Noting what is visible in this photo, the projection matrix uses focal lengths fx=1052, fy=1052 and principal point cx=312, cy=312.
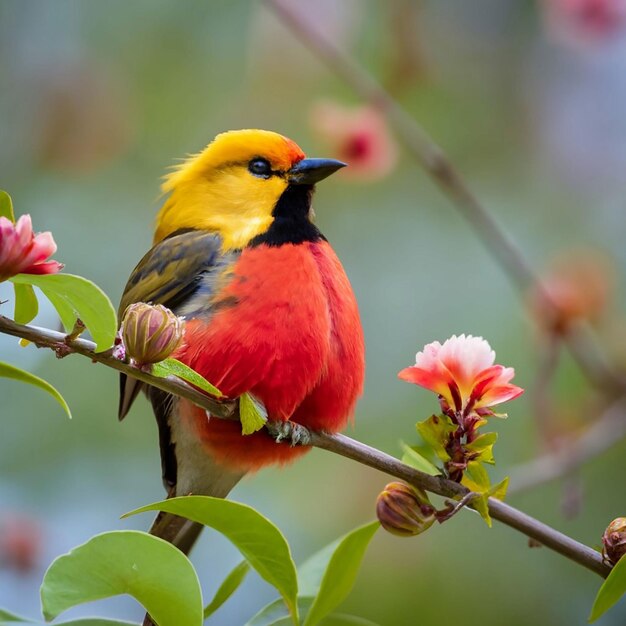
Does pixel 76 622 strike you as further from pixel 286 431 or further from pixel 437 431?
pixel 286 431

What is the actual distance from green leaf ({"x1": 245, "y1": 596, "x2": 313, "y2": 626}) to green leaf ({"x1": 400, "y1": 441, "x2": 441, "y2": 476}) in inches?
11.4

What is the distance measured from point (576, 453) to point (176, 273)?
1.11 metres

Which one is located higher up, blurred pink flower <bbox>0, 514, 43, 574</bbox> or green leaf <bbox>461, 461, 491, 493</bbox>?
green leaf <bbox>461, 461, 491, 493</bbox>

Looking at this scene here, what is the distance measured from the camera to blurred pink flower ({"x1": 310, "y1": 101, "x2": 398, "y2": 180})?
9.02 feet

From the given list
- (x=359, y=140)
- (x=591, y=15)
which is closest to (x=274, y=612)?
(x=359, y=140)

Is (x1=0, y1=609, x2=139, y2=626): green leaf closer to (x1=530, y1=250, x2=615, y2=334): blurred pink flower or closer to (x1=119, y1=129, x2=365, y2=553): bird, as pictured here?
(x1=119, y1=129, x2=365, y2=553): bird

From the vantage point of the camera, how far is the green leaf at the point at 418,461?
5.31 feet

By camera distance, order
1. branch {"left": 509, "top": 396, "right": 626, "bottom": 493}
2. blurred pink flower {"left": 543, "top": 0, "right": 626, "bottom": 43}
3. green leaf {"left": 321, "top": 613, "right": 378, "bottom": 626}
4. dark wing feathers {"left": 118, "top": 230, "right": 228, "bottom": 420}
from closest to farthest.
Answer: green leaf {"left": 321, "top": 613, "right": 378, "bottom": 626}, dark wing feathers {"left": 118, "top": 230, "right": 228, "bottom": 420}, branch {"left": 509, "top": 396, "right": 626, "bottom": 493}, blurred pink flower {"left": 543, "top": 0, "right": 626, "bottom": 43}

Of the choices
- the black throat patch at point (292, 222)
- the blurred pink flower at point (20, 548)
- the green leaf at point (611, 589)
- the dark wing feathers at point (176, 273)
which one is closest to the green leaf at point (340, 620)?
the green leaf at point (611, 589)

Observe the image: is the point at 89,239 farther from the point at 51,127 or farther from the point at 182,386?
the point at 182,386

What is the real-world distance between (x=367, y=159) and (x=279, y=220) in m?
0.36

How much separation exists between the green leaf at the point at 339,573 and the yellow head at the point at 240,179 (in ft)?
3.72

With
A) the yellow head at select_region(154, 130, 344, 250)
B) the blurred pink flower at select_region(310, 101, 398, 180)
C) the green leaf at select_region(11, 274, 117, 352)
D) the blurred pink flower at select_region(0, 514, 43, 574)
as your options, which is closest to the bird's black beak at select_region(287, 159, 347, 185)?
the yellow head at select_region(154, 130, 344, 250)

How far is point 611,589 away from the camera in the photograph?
56.7 inches
